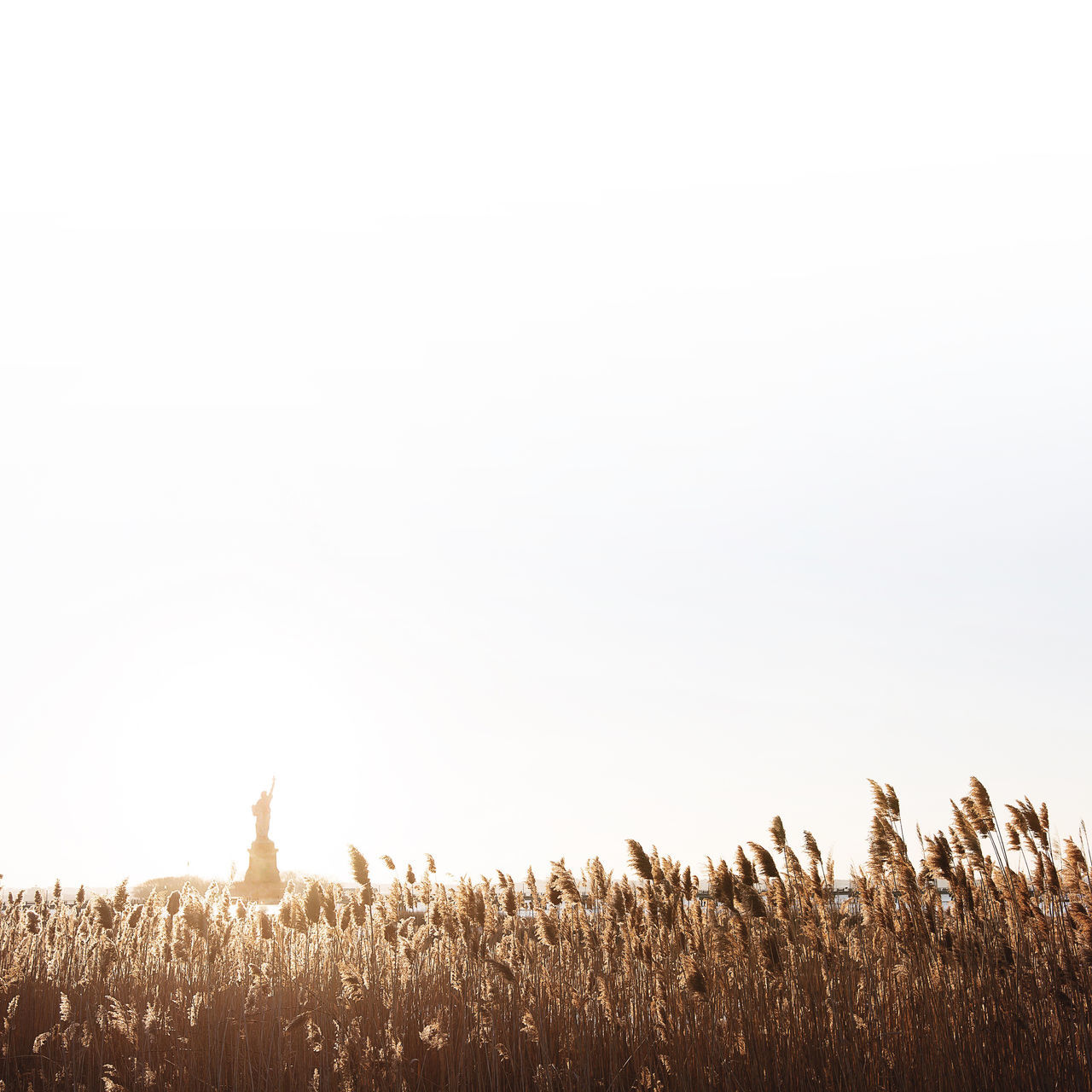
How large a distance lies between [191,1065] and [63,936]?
462cm

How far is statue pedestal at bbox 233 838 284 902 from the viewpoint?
113 feet

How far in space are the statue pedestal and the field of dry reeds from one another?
28.2 metres

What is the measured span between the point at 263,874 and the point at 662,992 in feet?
112

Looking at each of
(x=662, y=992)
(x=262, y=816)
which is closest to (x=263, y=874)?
(x=262, y=816)

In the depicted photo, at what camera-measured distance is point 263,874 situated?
35438mm

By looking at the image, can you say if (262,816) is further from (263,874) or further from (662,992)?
(662,992)

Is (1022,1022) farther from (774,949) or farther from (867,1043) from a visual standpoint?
(774,949)

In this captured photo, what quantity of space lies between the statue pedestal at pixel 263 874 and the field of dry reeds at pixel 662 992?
2823cm

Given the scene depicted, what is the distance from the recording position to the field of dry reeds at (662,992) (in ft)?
16.1

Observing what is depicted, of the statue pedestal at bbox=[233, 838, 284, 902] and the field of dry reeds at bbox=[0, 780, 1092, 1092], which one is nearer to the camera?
the field of dry reeds at bbox=[0, 780, 1092, 1092]

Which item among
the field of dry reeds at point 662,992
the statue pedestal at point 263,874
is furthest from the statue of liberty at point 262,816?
the field of dry reeds at point 662,992

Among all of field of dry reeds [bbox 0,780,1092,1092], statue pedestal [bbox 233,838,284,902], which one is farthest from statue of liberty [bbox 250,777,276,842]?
field of dry reeds [bbox 0,780,1092,1092]

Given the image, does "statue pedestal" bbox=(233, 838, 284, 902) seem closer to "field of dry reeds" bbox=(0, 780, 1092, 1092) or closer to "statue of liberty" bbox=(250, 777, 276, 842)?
"statue of liberty" bbox=(250, 777, 276, 842)

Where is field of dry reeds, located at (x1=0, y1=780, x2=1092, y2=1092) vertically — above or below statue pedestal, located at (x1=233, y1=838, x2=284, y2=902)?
below
